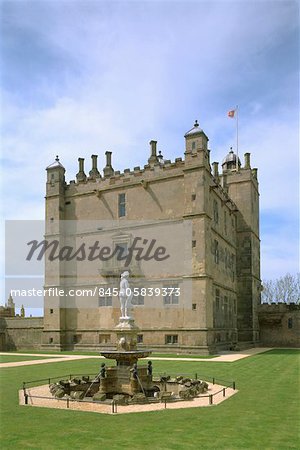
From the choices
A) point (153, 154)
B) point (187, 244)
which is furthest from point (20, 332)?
point (153, 154)

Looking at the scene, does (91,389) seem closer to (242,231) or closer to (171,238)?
(171,238)

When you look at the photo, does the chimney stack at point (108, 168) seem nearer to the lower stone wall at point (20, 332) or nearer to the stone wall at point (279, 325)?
the lower stone wall at point (20, 332)

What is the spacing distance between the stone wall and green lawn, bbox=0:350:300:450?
3514 cm

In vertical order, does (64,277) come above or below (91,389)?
above

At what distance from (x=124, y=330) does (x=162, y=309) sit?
1929 centimetres

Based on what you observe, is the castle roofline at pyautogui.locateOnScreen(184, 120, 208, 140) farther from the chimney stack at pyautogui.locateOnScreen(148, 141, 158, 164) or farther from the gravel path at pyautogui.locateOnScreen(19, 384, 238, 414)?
the gravel path at pyautogui.locateOnScreen(19, 384, 238, 414)

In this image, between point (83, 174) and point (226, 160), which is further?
point (226, 160)

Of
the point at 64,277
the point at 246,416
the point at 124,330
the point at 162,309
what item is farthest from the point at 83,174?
the point at 246,416

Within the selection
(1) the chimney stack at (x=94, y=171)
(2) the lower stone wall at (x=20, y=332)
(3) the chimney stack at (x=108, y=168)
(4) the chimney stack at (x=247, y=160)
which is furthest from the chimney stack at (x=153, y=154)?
(2) the lower stone wall at (x=20, y=332)

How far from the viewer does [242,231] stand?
5134cm

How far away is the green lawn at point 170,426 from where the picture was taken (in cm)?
989

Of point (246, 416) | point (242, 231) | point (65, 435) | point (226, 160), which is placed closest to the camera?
point (65, 435)

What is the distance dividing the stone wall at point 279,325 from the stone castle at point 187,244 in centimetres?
131

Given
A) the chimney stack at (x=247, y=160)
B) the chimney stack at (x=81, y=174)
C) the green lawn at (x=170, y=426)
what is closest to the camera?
the green lawn at (x=170, y=426)
